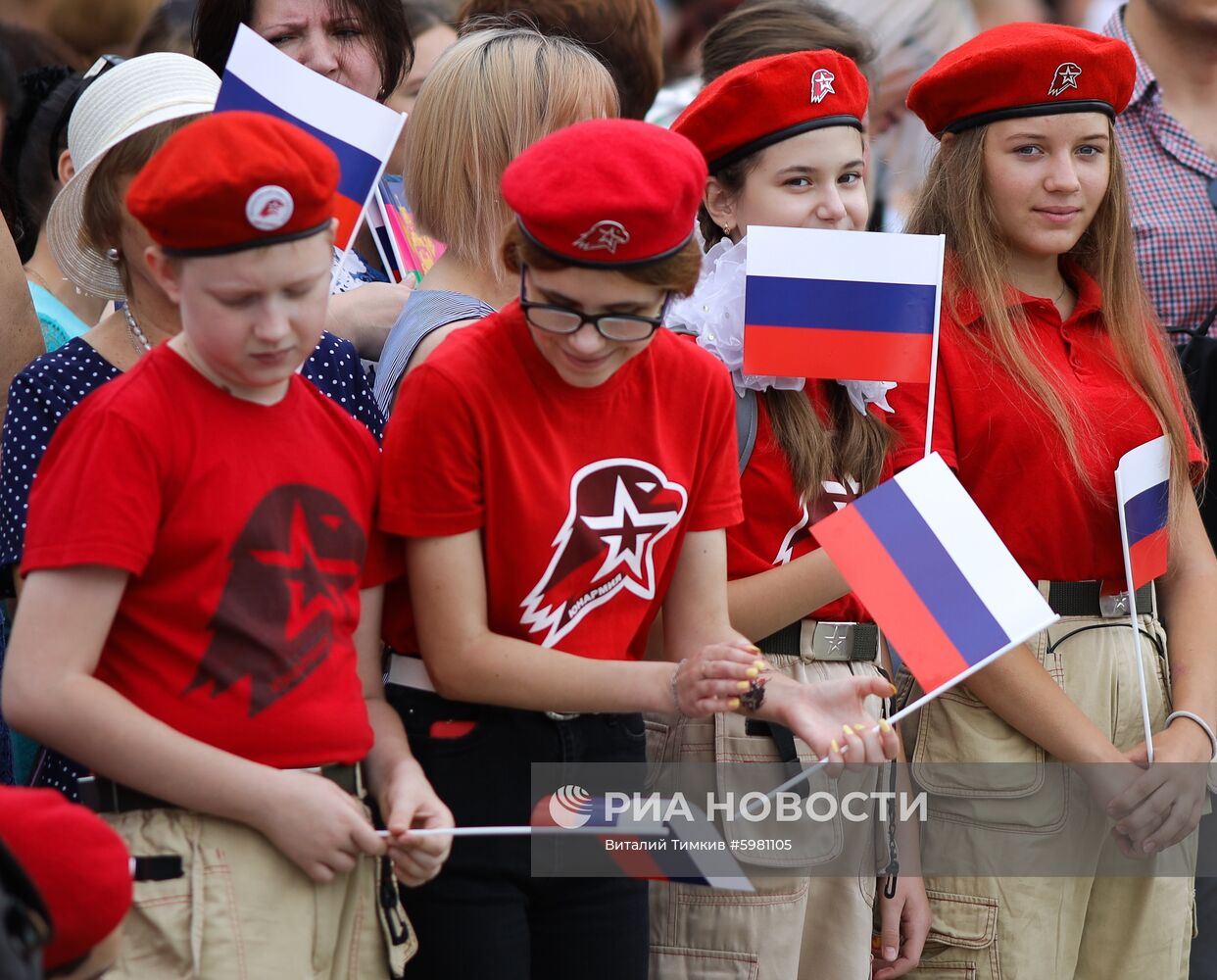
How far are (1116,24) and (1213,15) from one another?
0.32m

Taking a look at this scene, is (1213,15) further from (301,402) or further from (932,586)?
(301,402)

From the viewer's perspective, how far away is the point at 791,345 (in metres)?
3.01

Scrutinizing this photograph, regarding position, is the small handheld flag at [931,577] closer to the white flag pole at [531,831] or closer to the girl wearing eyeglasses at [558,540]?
the girl wearing eyeglasses at [558,540]

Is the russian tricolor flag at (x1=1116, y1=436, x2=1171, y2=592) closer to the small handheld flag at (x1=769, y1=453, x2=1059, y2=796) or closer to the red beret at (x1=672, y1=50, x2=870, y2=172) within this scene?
the small handheld flag at (x1=769, y1=453, x2=1059, y2=796)

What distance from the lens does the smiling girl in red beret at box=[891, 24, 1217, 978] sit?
3.22 meters

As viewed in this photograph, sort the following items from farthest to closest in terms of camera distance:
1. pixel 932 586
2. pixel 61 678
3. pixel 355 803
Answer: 1. pixel 932 586
2. pixel 355 803
3. pixel 61 678

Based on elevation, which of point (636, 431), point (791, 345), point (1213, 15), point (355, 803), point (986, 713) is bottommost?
point (355, 803)

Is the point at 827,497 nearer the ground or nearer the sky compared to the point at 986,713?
nearer the sky

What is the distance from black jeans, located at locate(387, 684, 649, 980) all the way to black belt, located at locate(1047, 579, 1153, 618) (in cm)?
111

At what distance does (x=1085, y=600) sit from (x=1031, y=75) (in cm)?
110

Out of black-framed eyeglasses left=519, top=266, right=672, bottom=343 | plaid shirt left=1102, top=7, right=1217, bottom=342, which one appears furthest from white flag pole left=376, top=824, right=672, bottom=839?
plaid shirt left=1102, top=7, right=1217, bottom=342

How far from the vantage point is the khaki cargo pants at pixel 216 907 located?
2152 mm

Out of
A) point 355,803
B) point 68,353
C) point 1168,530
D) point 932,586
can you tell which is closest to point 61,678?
point 355,803

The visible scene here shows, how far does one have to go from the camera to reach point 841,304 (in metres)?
3.05
